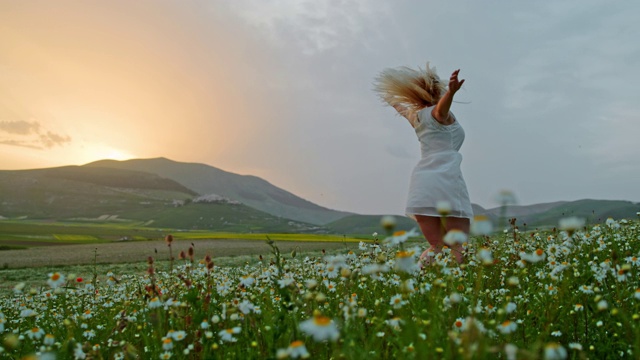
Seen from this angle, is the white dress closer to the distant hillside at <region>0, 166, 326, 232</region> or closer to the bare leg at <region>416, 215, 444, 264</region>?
the bare leg at <region>416, 215, 444, 264</region>

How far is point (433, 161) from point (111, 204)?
134 meters

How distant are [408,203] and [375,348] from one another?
4.06m

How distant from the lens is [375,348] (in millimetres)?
3541

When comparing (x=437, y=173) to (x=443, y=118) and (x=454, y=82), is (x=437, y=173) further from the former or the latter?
(x=454, y=82)

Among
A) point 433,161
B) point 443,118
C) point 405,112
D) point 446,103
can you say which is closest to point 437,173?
point 433,161

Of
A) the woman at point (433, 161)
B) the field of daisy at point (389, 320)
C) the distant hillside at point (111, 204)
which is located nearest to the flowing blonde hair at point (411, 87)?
the woman at point (433, 161)

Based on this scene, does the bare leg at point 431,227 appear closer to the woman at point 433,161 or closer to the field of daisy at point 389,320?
the woman at point 433,161

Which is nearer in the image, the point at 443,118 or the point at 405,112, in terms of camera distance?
the point at 443,118

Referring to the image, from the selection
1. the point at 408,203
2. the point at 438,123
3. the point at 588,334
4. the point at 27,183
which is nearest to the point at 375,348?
the point at 588,334

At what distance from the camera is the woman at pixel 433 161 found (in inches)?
281

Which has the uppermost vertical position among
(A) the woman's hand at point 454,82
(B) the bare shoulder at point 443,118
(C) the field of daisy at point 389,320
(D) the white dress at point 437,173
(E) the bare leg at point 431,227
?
(A) the woman's hand at point 454,82

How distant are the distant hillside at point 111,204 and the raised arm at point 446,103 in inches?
3784

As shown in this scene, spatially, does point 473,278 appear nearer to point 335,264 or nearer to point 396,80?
point 335,264

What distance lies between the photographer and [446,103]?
6.94 m
